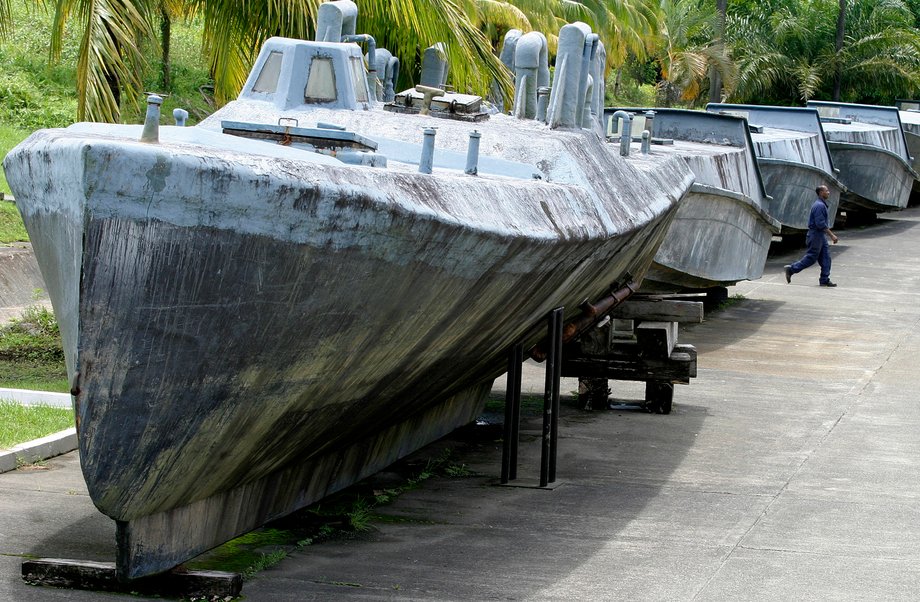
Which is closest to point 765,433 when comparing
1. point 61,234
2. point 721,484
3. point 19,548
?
point 721,484

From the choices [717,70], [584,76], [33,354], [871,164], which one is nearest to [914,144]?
[871,164]

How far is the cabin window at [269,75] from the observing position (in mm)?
7996

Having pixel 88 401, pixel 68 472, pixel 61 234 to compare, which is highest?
pixel 61 234

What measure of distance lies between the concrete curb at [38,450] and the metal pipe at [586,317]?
308 cm

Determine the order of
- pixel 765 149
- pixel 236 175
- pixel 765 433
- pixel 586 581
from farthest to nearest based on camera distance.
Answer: pixel 765 149
pixel 765 433
pixel 586 581
pixel 236 175

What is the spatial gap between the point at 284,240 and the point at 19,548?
96.9 inches

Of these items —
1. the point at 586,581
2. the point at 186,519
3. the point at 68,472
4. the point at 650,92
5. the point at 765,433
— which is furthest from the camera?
the point at 650,92

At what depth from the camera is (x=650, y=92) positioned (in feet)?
153

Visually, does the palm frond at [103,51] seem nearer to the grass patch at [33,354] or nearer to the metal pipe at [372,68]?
the grass patch at [33,354]

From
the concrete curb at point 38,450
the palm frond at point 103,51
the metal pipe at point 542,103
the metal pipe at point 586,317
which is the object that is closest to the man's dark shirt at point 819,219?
the metal pipe at point 586,317

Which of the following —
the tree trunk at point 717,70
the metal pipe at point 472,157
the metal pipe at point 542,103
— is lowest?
the metal pipe at point 472,157

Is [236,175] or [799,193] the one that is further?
[799,193]

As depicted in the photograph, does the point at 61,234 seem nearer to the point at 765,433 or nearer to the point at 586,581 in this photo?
the point at 586,581

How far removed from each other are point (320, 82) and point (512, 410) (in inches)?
91.6
